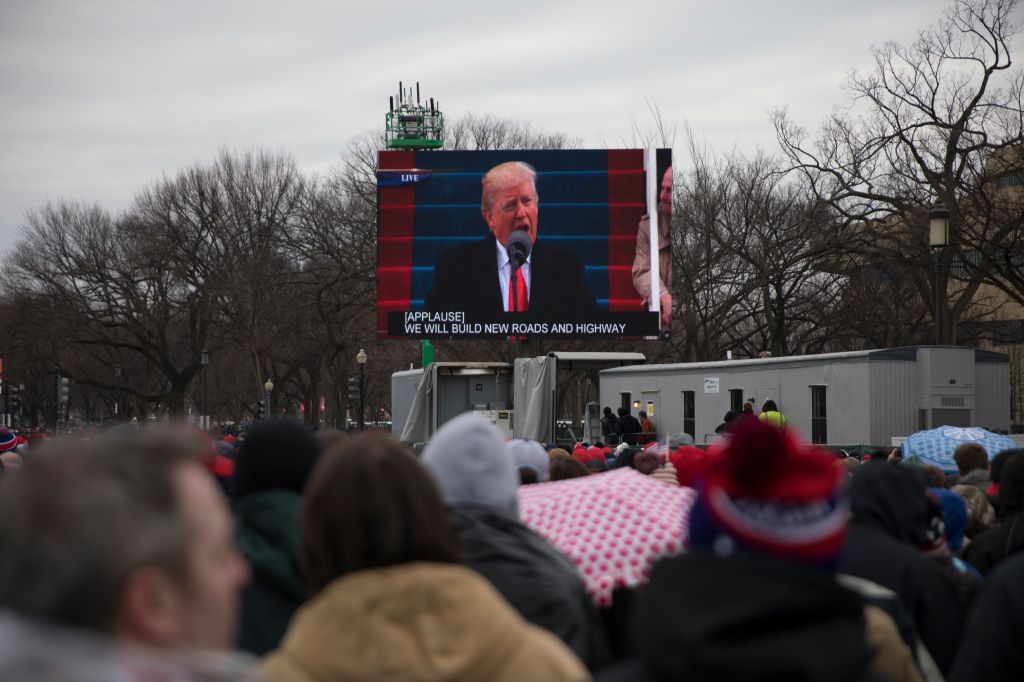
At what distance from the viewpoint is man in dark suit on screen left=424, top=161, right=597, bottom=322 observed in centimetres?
3319

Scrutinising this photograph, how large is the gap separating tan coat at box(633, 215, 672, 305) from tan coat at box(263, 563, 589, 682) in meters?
31.1

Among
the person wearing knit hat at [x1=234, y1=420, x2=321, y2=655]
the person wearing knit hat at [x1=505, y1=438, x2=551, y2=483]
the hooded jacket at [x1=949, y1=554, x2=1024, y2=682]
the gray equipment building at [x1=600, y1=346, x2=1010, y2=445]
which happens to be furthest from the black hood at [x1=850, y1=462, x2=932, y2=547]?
the gray equipment building at [x1=600, y1=346, x2=1010, y2=445]

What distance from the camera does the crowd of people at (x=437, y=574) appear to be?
5.24 feet

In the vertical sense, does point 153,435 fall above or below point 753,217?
below

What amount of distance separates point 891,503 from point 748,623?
2.67 metres

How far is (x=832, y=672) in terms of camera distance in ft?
6.40

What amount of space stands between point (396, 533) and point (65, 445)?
107 cm

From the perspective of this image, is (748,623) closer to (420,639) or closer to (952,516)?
(420,639)

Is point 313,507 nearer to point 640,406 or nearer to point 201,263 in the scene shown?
point 640,406

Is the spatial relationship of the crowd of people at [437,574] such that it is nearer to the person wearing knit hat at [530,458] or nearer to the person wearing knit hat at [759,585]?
the person wearing knit hat at [759,585]

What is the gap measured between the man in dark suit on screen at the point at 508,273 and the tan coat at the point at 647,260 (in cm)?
134

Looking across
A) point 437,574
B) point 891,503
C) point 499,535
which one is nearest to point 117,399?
point 891,503

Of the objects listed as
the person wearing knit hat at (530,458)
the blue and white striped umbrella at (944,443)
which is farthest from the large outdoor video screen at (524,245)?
the person wearing knit hat at (530,458)

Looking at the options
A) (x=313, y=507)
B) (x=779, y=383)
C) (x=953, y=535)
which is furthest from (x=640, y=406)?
(x=313, y=507)
